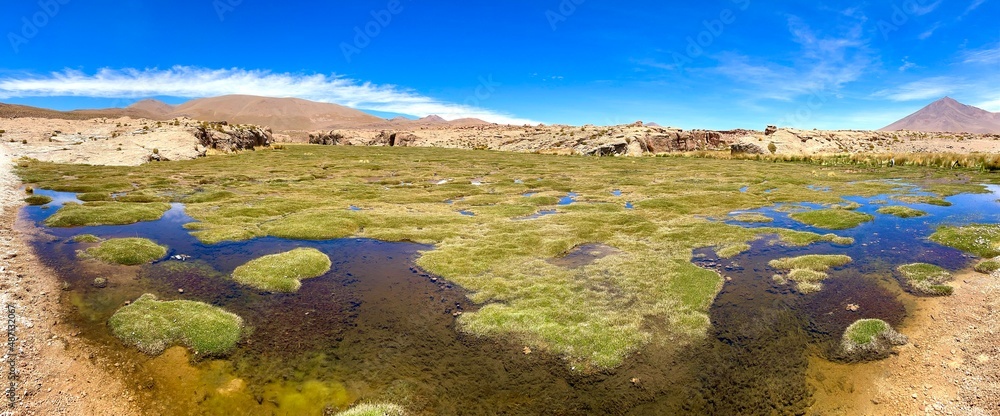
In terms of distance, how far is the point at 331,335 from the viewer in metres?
10.8

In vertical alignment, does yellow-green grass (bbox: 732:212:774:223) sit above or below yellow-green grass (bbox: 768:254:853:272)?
above

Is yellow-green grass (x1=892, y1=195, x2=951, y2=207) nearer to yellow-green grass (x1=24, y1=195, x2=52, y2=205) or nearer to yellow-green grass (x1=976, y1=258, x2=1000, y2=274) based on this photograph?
yellow-green grass (x1=976, y1=258, x2=1000, y2=274)

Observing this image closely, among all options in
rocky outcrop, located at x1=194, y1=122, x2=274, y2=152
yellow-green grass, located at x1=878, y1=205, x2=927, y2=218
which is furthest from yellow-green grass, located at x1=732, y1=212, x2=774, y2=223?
rocky outcrop, located at x1=194, y1=122, x2=274, y2=152

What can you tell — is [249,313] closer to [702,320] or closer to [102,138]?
[702,320]

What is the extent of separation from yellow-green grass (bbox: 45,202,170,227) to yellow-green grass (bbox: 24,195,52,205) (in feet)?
9.47

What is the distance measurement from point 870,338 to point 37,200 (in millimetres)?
37985

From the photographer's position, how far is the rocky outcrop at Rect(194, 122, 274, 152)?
64.8 metres

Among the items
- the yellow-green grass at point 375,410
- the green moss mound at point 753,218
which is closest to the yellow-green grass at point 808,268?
the green moss mound at point 753,218

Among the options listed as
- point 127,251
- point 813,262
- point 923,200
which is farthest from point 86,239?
point 923,200

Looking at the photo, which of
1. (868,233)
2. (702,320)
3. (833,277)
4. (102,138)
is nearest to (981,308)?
(833,277)

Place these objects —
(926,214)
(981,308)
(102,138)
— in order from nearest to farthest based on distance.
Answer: (981,308)
(926,214)
(102,138)

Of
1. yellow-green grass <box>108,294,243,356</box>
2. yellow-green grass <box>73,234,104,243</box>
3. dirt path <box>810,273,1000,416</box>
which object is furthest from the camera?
yellow-green grass <box>73,234,104,243</box>

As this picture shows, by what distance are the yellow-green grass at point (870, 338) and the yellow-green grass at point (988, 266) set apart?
713 cm

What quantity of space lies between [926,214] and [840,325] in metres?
19.5
